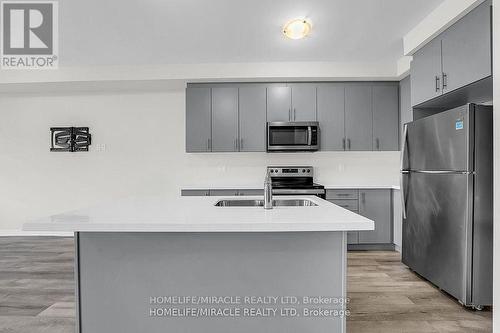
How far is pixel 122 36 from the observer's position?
3.58 meters

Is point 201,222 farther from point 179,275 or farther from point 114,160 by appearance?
point 114,160

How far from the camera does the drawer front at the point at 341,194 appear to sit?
14.2 ft

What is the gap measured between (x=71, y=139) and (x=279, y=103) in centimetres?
320

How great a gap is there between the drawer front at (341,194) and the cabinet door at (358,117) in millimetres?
622

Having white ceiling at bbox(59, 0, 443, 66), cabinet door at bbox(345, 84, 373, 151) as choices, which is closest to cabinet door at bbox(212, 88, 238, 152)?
white ceiling at bbox(59, 0, 443, 66)

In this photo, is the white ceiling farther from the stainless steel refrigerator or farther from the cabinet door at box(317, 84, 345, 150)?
the stainless steel refrigerator

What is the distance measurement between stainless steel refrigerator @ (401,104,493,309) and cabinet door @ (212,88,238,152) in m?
2.29

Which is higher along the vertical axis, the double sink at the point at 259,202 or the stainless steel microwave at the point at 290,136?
the stainless steel microwave at the point at 290,136

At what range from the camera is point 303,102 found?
4.57 m

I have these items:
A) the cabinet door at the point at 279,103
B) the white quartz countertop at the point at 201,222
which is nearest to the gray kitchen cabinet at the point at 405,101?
the cabinet door at the point at 279,103

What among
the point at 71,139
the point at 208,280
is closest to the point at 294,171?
the point at 208,280

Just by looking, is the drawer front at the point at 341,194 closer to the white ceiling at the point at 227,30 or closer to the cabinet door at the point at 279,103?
the cabinet door at the point at 279,103

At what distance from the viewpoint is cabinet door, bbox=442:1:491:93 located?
2.38 metres

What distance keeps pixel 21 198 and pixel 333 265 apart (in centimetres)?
535
